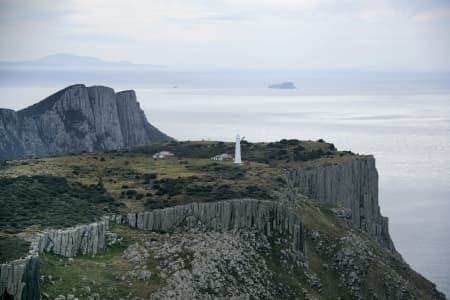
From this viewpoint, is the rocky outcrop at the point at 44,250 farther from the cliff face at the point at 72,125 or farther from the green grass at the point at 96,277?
the cliff face at the point at 72,125

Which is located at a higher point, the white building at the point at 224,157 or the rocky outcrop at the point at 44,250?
the white building at the point at 224,157

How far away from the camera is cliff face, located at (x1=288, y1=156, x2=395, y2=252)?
74688mm

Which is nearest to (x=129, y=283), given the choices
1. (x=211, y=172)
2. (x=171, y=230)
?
(x=171, y=230)

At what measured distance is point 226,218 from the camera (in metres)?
54.3

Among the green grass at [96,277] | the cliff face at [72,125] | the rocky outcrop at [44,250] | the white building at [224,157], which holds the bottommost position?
the green grass at [96,277]

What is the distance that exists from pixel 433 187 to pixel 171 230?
309 ft

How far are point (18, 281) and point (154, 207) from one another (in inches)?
876

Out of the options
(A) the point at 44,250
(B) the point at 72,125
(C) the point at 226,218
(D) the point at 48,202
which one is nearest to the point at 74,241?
(A) the point at 44,250

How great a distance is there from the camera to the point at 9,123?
149750 mm

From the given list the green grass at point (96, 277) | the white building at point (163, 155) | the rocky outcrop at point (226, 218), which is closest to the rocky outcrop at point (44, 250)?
the green grass at point (96, 277)

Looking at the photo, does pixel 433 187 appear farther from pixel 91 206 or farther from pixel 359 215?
pixel 91 206

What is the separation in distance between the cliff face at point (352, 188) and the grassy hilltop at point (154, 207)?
5.46ft

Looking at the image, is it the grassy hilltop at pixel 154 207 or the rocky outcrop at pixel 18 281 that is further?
the grassy hilltop at pixel 154 207

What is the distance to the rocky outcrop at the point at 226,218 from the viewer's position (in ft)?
174
